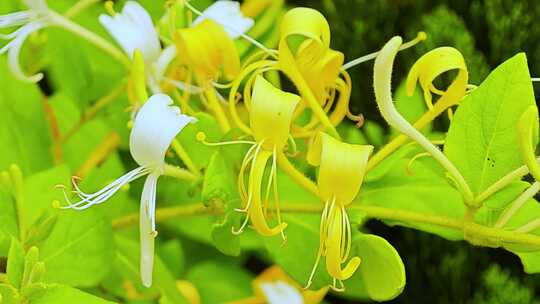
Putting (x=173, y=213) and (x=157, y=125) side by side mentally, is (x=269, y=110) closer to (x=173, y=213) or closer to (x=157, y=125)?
(x=157, y=125)

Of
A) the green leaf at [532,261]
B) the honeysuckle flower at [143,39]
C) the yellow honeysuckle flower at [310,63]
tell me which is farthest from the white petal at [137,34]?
the green leaf at [532,261]

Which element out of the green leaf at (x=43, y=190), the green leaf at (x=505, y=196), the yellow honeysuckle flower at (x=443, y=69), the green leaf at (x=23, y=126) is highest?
the yellow honeysuckle flower at (x=443, y=69)

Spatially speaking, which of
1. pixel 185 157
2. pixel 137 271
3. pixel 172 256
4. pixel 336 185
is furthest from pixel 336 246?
pixel 172 256

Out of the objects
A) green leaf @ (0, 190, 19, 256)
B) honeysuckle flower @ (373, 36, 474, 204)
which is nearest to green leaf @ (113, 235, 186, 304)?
green leaf @ (0, 190, 19, 256)

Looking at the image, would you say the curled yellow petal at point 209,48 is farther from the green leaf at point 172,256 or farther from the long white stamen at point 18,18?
the green leaf at point 172,256

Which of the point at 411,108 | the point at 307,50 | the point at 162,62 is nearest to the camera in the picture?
the point at 307,50

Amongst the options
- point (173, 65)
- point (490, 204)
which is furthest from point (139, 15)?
point (490, 204)

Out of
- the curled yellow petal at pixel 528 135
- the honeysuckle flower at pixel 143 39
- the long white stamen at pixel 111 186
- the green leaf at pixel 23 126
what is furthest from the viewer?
the green leaf at pixel 23 126
